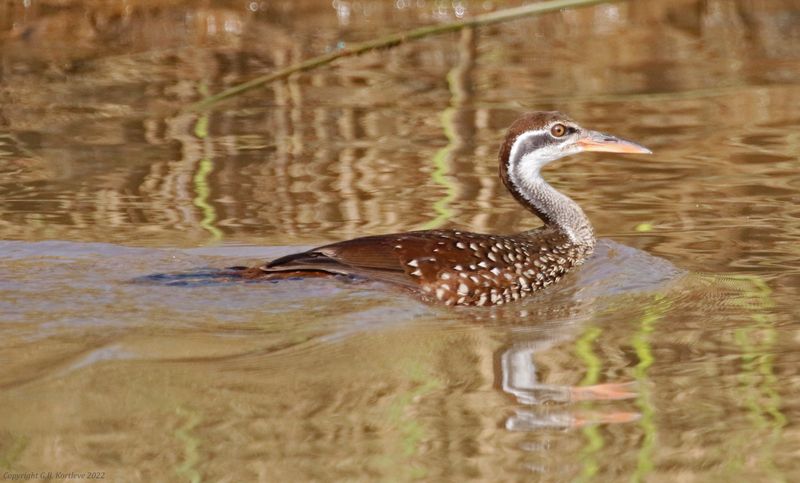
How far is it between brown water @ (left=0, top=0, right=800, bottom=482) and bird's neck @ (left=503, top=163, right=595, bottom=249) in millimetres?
210

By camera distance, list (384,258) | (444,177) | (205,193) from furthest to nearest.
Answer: (444,177), (205,193), (384,258)

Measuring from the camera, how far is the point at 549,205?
28.9ft

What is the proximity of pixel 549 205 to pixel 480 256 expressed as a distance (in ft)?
3.32

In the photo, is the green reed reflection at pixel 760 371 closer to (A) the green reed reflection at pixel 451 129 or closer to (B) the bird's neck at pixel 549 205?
(B) the bird's neck at pixel 549 205

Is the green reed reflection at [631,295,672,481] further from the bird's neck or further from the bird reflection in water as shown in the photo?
the bird's neck

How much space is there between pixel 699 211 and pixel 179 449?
193 inches

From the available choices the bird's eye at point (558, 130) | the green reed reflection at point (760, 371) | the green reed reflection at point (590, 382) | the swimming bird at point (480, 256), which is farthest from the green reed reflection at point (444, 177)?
the green reed reflection at point (590, 382)

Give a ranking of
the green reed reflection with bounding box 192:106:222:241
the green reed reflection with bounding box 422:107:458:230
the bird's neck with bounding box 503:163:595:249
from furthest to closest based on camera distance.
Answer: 1. the green reed reflection with bounding box 422:107:458:230
2. the green reed reflection with bounding box 192:106:222:241
3. the bird's neck with bounding box 503:163:595:249

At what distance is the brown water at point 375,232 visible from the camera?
5602 millimetres

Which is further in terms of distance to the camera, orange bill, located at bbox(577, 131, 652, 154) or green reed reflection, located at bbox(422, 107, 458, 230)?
green reed reflection, located at bbox(422, 107, 458, 230)

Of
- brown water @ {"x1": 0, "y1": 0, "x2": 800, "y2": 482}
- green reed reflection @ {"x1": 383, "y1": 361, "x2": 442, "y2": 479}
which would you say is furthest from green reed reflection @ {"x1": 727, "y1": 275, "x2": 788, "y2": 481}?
green reed reflection @ {"x1": 383, "y1": 361, "x2": 442, "y2": 479}

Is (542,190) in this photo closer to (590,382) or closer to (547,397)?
(590,382)

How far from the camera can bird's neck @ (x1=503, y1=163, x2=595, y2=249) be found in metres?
8.66

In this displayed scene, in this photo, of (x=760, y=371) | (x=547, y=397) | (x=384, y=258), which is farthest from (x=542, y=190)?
(x=547, y=397)
